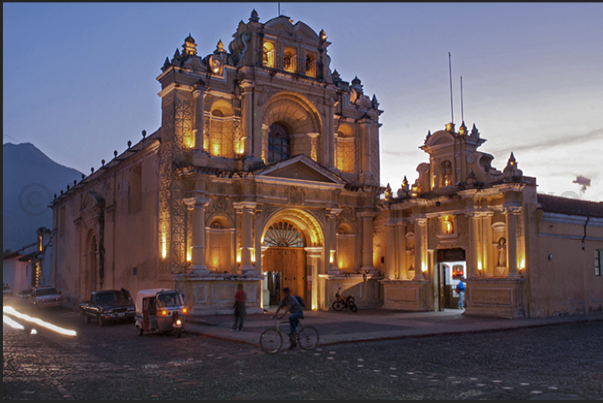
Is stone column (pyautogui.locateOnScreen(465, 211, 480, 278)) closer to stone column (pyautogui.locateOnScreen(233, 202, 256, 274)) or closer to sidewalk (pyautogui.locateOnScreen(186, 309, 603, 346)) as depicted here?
sidewalk (pyautogui.locateOnScreen(186, 309, 603, 346))

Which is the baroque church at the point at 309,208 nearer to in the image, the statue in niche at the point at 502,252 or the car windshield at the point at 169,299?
the statue in niche at the point at 502,252

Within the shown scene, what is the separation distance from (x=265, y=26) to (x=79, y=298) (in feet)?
69.8

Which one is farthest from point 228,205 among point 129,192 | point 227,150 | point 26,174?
point 26,174

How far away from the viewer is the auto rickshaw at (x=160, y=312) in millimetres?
18875

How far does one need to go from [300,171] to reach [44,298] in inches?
768

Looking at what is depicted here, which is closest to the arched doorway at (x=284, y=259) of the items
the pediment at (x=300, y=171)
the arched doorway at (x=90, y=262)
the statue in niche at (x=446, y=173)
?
the pediment at (x=300, y=171)

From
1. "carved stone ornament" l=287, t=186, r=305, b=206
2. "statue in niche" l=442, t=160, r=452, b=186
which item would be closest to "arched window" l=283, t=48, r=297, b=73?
"carved stone ornament" l=287, t=186, r=305, b=206

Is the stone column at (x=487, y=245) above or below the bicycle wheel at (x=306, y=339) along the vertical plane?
above

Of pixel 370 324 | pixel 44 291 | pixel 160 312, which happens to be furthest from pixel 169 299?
pixel 44 291

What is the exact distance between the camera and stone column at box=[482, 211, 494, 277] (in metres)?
26.5

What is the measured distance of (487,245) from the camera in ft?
87.1

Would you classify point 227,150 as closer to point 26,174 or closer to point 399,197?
point 399,197

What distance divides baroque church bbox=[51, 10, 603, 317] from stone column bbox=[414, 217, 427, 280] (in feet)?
0.22

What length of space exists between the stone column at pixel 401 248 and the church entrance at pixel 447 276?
5.73 ft
